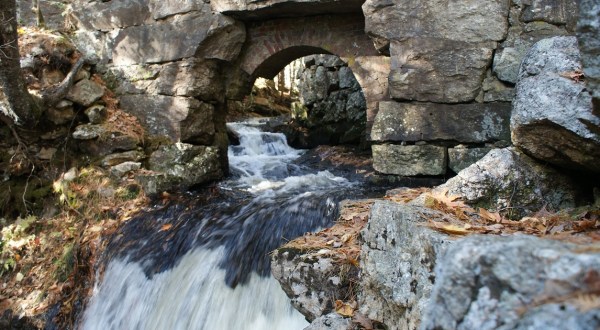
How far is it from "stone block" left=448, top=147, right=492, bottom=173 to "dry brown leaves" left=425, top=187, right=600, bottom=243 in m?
2.02

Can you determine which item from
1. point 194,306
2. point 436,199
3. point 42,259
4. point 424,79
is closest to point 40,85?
point 42,259

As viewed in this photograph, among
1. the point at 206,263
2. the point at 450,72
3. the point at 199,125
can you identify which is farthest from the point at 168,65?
Answer: the point at 450,72

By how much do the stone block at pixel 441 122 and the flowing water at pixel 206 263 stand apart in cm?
86

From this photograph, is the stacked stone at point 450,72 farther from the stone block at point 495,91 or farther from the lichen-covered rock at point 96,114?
the lichen-covered rock at point 96,114

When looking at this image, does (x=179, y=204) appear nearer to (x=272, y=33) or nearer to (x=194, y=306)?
(x=194, y=306)

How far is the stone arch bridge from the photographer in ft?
14.3

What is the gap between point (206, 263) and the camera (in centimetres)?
373

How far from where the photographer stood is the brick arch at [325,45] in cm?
526

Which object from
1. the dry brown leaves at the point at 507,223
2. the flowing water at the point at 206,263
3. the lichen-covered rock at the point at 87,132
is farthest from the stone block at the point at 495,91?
the lichen-covered rock at the point at 87,132

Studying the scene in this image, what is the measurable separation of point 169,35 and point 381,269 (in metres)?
4.63

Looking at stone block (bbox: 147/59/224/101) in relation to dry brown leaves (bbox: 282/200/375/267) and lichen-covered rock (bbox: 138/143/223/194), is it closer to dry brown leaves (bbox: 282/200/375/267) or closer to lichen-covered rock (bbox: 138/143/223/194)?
lichen-covered rock (bbox: 138/143/223/194)

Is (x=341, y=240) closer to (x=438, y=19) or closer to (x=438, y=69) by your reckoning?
(x=438, y=69)

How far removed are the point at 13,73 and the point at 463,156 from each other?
→ 196 inches

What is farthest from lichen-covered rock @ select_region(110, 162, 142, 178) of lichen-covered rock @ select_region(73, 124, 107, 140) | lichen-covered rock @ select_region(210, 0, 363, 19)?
lichen-covered rock @ select_region(210, 0, 363, 19)
